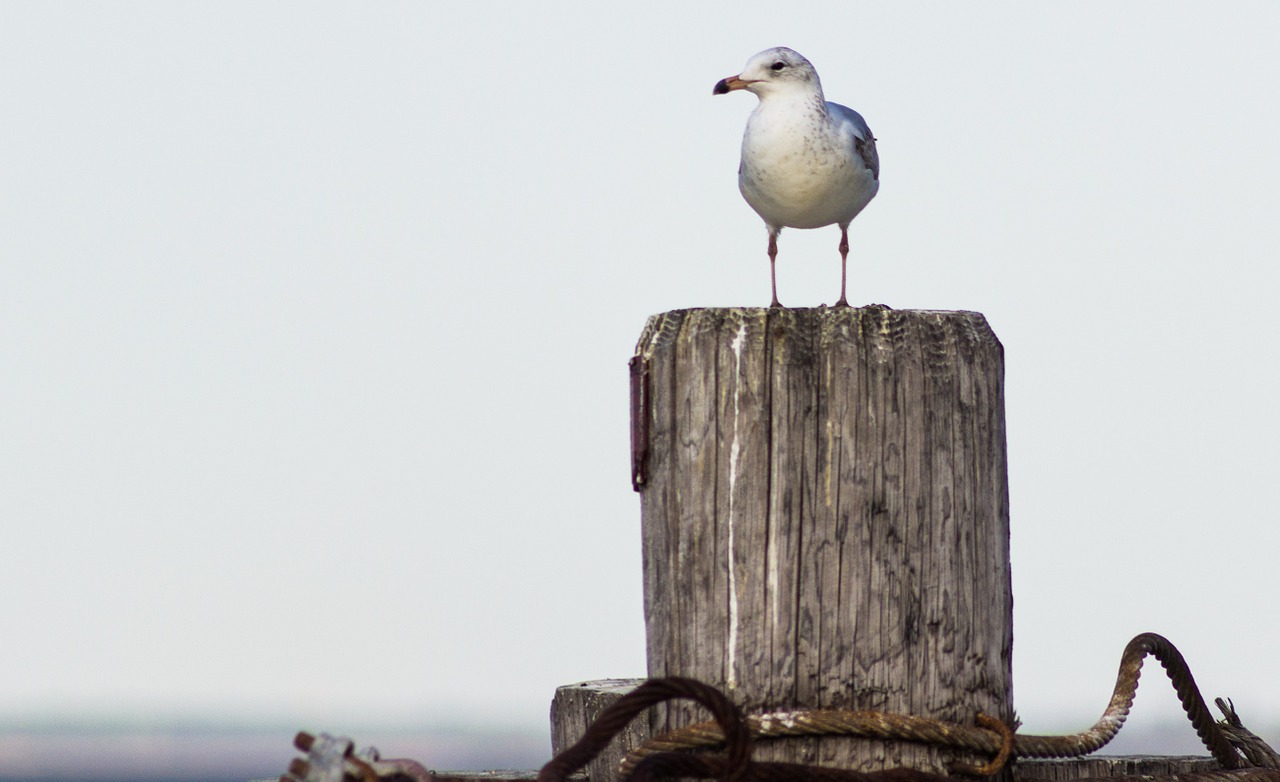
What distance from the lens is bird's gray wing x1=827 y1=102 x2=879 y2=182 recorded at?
5.57 meters

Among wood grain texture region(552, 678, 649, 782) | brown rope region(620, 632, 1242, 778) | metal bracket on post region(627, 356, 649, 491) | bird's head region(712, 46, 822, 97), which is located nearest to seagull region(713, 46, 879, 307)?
bird's head region(712, 46, 822, 97)

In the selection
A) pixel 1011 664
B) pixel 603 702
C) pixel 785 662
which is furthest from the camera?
pixel 603 702

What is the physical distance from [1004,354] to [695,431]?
2.72 ft

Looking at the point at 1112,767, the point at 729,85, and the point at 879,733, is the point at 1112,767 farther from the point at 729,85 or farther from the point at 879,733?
the point at 729,85

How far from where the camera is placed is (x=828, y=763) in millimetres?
3303

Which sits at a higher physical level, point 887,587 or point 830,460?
point 830,460

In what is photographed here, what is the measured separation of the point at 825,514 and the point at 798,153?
2.26 meters

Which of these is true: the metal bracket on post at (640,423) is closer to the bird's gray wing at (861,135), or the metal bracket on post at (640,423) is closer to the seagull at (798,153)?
the seagull at (798,153)

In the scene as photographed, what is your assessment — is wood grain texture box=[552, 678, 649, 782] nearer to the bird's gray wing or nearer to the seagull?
the seagull

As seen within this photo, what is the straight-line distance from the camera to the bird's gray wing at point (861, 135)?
18.3 feet

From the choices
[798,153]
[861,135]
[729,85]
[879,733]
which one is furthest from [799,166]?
[879,733]

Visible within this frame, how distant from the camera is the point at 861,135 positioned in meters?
5.62

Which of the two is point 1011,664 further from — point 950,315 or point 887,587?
point 950,315

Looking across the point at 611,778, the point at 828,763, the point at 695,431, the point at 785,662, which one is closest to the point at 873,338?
the point at 695,431
